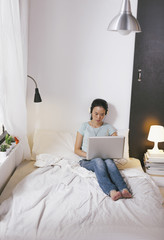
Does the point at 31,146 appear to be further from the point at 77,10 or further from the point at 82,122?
the point at 77,10

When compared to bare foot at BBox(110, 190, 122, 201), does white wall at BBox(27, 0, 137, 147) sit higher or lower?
higher

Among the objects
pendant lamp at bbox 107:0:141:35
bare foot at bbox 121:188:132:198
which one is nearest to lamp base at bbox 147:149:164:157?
bare foot at bbox 121:188:132:198

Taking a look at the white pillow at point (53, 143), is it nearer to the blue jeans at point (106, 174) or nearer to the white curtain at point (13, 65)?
the white curtain at point (13, 65)

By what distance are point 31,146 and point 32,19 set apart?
4.44 feet

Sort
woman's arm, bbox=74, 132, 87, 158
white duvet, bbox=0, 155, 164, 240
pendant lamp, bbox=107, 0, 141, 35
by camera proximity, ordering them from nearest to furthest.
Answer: white duvet, bbox=0, 155, 164, 240 < pendant lamp, bbox=107, 0, 141, 35 < woman's arm, bbox=74, 132, 87, 158

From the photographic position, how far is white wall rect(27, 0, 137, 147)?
329 cm

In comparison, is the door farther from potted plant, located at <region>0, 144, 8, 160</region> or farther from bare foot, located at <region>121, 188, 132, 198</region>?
potted plant, located at <region>0, 144, 8, 160</region>

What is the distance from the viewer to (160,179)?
319 cm

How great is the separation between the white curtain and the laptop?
0.69 m

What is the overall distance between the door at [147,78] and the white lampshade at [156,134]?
19 cm

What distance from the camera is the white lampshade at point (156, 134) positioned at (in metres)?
3.27

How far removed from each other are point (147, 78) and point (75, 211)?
181 centimetres

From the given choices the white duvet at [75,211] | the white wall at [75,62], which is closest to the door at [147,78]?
the white wall at [75,62]

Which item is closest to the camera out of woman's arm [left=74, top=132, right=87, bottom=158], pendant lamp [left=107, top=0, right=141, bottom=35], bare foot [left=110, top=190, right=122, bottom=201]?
pendant lamp [left=107, top=0, right=141, bottom=35]
